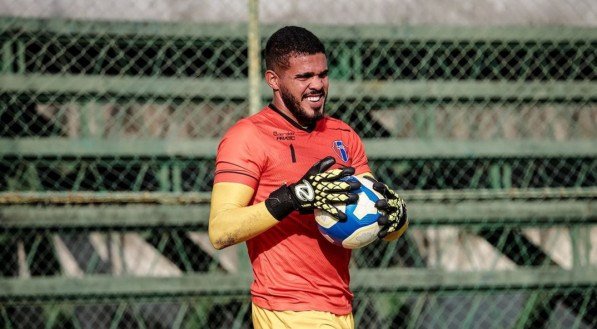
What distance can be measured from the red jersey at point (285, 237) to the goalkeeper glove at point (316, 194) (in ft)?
0.62

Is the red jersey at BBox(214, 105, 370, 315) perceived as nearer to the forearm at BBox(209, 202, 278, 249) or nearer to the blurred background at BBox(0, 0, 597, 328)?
the forearm at BBox(209, 202, 278, 249)

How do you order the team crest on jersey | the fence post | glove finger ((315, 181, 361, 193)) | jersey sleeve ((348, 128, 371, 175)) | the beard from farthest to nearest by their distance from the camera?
the fence post → jersey sleeve ((348, 128, 371, 175)) → the team crest on jersey → the beard → glove finger ((315, 181, 361, 193))

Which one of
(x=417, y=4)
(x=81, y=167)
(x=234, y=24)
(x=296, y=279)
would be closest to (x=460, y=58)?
(x=417, y=4)

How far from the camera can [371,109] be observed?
20.5ft

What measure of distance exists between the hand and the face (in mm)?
315

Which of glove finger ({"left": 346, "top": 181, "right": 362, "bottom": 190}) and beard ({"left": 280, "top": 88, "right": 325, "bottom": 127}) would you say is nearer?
glove finger ({"left": 346, "top": 181, "right": 362, "bottom": 190})

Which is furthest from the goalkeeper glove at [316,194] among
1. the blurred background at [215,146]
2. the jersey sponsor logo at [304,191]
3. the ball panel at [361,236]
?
the blurred background at [215,146]

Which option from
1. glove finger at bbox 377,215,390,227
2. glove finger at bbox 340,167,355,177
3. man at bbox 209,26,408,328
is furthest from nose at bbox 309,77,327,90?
glove finger at bbox 377,215,390,227

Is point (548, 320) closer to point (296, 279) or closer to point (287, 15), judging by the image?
point (287, 15)

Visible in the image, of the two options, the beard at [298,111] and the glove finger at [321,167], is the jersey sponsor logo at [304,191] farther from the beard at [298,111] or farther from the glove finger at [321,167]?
the beard at [298,111]

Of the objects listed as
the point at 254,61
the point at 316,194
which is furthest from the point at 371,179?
the point at 254,61

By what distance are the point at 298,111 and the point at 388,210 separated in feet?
1.61

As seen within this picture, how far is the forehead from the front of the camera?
10.2 feet

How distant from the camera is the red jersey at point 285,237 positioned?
3.09 m
